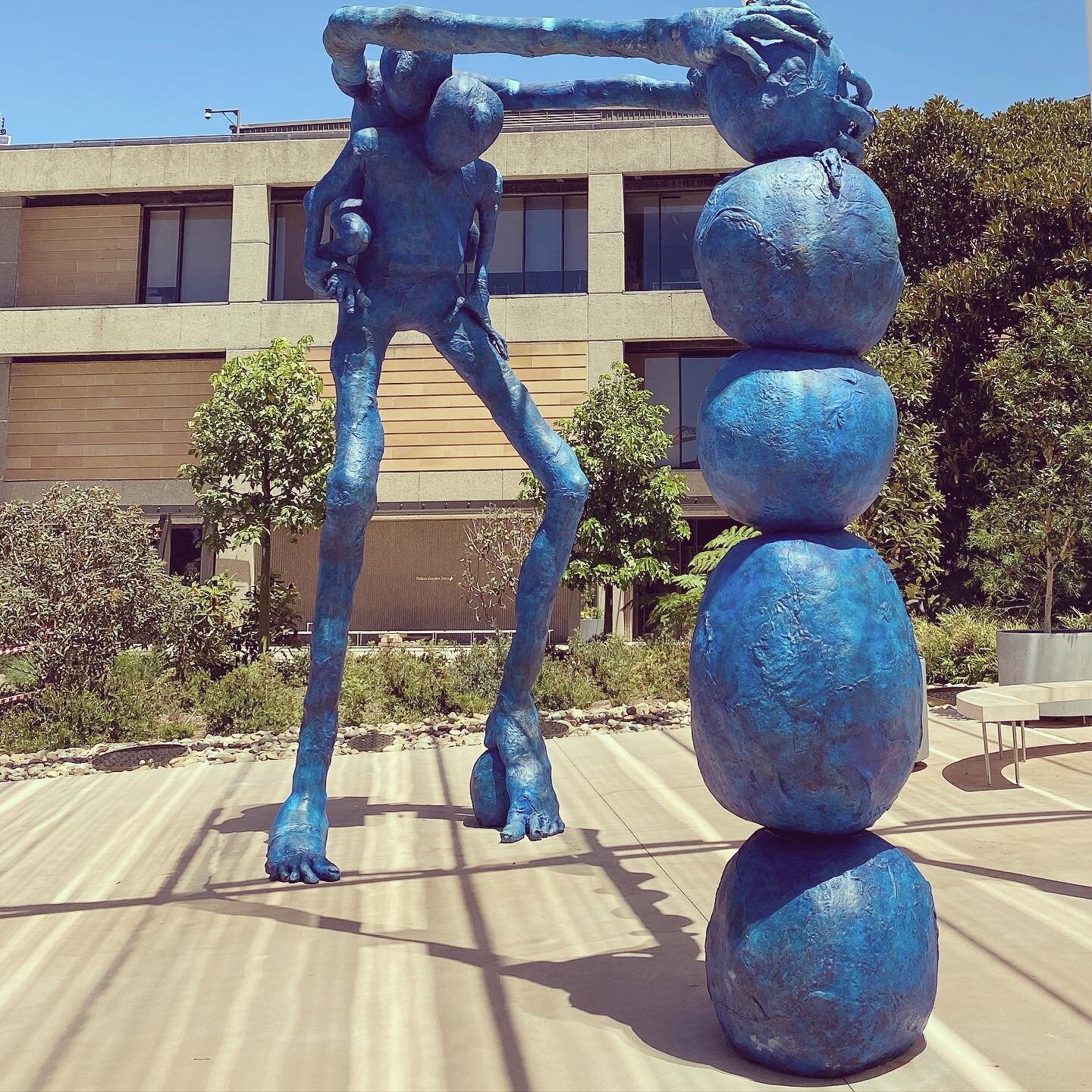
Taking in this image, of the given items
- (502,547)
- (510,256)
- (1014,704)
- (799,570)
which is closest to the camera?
(799,570)

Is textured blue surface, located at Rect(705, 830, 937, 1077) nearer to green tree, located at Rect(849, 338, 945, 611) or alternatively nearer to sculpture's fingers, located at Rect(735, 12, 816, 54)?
sculpture's fingers, located at Rect(735, 12, 816, 54)

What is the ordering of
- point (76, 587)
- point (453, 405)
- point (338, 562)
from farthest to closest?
Answer: 1. point (453, 405)
2. point (76, 587)
3. point (338, 562)

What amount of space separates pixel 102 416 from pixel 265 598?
10.3m

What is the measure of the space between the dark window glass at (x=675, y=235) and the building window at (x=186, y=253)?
28.8ft

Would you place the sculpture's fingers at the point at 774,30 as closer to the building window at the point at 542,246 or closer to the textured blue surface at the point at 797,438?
the textured blue surface at the point at 797,438

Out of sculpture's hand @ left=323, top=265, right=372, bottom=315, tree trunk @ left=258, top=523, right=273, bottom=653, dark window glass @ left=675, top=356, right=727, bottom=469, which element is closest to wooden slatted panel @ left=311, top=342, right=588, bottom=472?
dark window glass @ left=675, top=356, right=727, bottom=469

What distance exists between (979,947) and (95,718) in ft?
22.5

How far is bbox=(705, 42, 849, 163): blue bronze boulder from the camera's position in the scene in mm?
2316

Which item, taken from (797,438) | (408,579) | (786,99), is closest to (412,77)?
(786,99)

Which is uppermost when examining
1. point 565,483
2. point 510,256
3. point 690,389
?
point 510,256

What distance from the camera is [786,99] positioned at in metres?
2.32

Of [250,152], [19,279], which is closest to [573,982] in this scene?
[250,152]

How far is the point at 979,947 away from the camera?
9.05 ft

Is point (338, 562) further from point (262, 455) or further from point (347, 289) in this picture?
point (262, 455)
